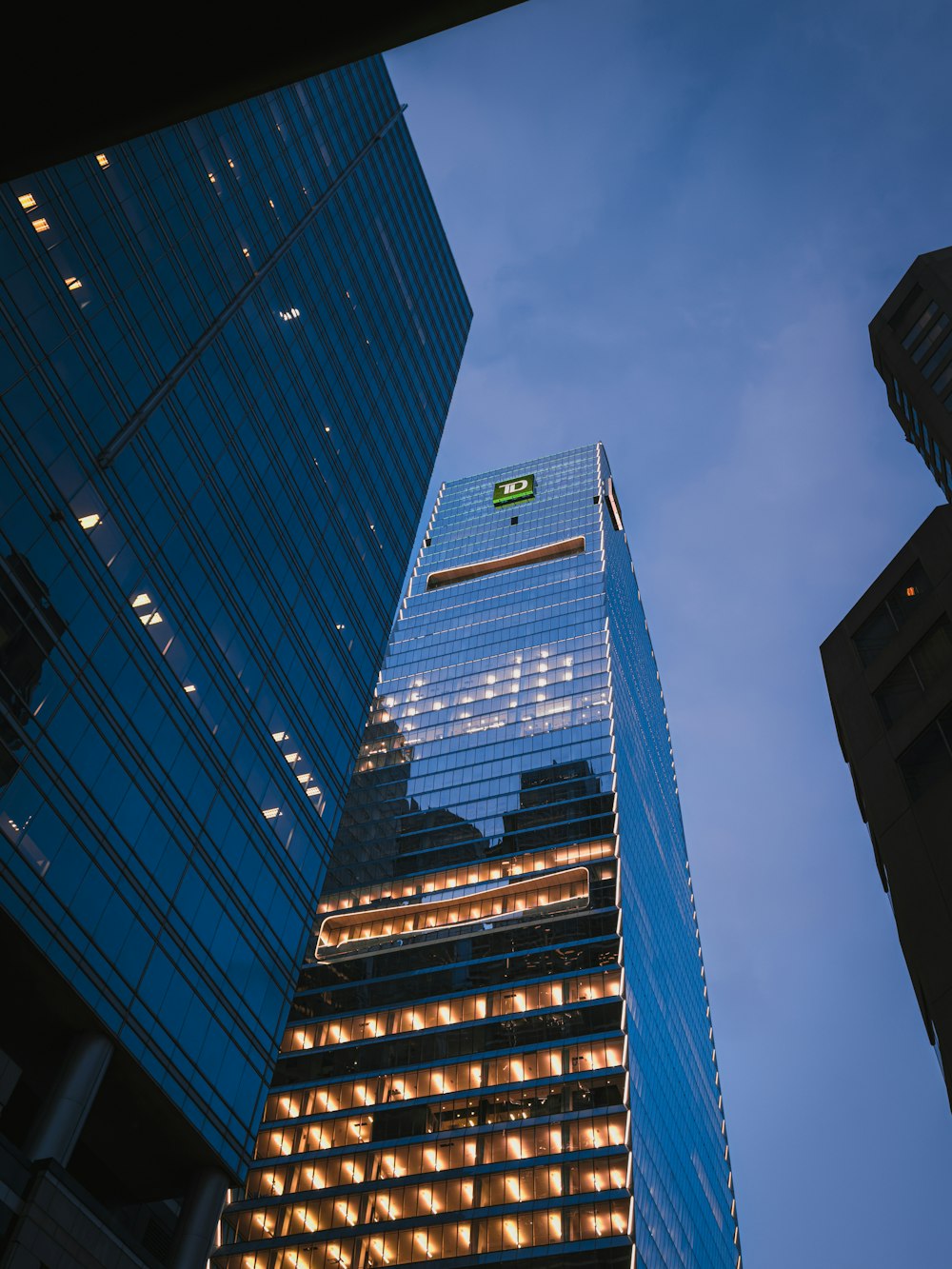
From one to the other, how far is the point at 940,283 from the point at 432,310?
42.7m

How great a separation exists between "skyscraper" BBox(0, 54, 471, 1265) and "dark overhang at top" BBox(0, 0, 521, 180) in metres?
30.7

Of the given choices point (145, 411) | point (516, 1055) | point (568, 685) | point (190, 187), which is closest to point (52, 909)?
point (145, 411)

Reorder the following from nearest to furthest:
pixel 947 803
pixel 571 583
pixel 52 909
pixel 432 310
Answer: pixel 947 803, pixel 52 909, pixel 432 310, pixel 571 583

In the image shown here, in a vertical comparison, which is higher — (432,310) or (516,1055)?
(432,310)

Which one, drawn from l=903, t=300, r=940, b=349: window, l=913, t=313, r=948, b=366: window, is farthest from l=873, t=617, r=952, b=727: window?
l=903, t=300, r=940, b=349: window

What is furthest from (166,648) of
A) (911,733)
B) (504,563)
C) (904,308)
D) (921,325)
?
(504,563)

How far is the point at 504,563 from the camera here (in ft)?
600

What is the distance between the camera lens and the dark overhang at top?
7562mm

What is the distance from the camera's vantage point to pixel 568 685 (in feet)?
481

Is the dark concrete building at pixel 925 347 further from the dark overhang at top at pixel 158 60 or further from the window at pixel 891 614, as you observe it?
the dark overhang at top at pixel 158 60

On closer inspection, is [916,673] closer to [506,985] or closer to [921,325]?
[921,325]

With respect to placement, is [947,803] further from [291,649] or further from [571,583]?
[571,583]

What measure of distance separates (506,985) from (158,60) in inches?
4389

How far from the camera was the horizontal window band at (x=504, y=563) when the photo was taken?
590ft
